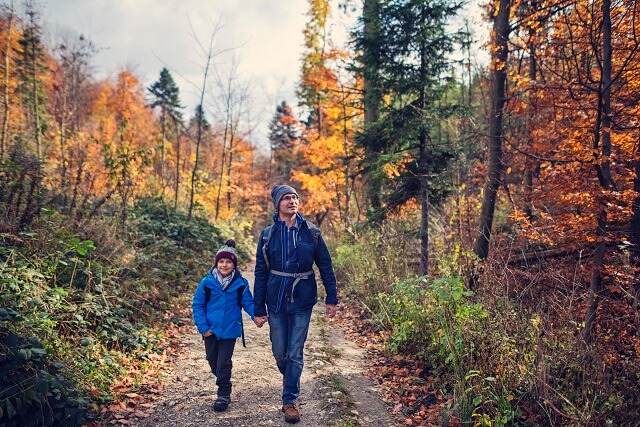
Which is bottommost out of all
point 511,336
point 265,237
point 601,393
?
point 601,393

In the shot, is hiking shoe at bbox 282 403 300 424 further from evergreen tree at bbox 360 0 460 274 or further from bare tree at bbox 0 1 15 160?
bare tree at bbox 0 1 15 160

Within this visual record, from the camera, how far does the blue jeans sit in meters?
3.73

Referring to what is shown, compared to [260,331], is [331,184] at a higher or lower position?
higher

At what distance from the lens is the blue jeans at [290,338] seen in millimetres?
3727

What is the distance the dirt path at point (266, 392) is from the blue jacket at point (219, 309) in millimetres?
868

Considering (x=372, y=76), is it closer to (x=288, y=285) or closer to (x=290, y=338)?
(x=288, y=285)

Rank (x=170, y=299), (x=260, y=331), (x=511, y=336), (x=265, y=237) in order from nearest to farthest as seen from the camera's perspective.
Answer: (x=265, y=237), (x=511, y=336), (x=260, y=331), (x=170, y=299)

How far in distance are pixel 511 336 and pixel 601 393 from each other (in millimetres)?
975

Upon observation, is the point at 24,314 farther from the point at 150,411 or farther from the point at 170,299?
the point at 170,299

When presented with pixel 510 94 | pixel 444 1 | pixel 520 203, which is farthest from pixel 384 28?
pixel 520 203

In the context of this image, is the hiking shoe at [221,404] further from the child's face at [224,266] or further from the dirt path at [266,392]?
the child's face at [224,266]

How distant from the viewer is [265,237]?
3.74m

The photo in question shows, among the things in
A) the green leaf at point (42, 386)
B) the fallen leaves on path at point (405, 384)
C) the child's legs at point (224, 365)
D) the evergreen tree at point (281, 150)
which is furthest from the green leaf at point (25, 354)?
the evergreen tree at point (281, 150)

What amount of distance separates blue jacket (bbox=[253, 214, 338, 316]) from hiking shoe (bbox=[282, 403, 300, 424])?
0.99 m
